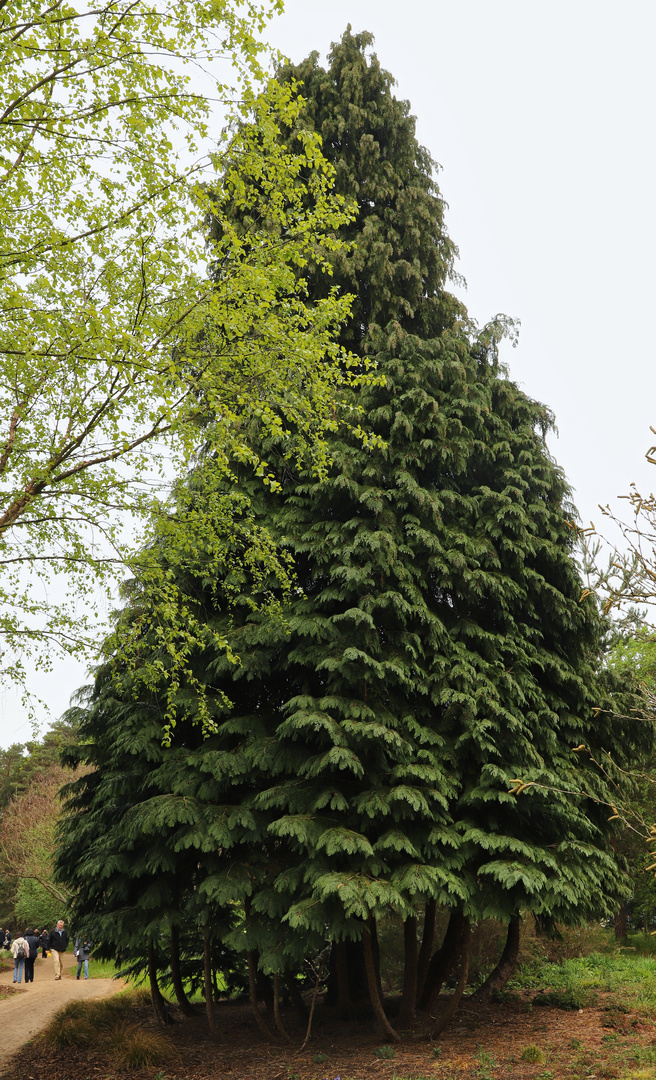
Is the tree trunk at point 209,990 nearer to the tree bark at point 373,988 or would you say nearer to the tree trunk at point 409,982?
the tree bark at point 373,988

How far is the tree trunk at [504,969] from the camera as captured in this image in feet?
37.7

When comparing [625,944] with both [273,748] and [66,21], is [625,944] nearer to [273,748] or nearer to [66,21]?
[273,748]

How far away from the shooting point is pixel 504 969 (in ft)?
39.0

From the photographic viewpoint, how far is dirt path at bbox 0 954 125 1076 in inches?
441

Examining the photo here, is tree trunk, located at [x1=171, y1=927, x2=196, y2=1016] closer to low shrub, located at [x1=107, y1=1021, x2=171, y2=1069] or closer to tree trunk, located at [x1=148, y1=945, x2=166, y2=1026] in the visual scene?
tree trunk, located at [x1=148, y1=945, x2=166, y2=1026]

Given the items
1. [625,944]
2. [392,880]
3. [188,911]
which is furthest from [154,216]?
[625,944]

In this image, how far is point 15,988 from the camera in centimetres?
1716

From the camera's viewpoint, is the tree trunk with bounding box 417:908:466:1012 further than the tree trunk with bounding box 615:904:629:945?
No

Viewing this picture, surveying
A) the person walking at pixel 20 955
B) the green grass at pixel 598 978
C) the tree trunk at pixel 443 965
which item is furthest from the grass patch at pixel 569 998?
the person walking at pixel 20 955

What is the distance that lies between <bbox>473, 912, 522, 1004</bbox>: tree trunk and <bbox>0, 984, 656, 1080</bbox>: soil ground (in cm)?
64

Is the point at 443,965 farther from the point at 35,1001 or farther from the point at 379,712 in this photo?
the point at 35,1001

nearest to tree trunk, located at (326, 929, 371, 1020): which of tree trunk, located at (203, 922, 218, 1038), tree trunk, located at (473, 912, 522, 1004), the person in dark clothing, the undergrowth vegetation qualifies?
tree trunk, located at (203, 922, 218, 1038)

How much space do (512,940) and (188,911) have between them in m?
5.32

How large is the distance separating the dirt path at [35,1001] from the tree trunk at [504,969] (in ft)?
21.7
